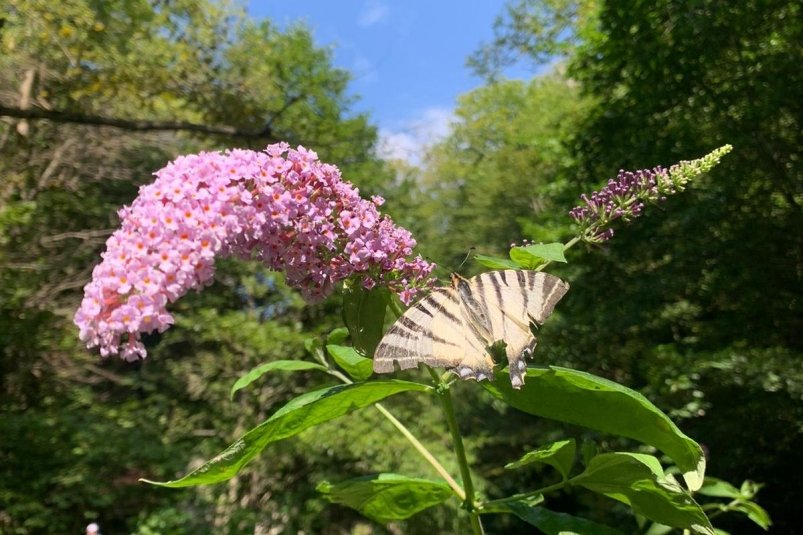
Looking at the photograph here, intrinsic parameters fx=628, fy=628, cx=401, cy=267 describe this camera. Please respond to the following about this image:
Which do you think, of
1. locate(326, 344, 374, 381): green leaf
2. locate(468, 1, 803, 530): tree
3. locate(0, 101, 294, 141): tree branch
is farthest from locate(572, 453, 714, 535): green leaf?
locate(468, 1, 803, 530): tree

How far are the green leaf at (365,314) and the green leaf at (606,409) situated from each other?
34 centimetres

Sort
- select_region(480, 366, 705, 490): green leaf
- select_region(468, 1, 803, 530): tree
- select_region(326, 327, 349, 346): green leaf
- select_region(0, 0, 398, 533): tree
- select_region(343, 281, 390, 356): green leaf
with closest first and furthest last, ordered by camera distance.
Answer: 1. select_region(480, 366, 705, 490): green leaf
2. select_region(343, 281, 390, 356): green leaf
3. select_region(326, 327, 349, 346): green leaf
4. select_region(468, 1, 803, 530): tree
5. select_region(0, 0, 398, 533): tree

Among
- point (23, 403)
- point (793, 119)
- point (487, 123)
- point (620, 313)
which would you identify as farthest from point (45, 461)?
point (487, 123)

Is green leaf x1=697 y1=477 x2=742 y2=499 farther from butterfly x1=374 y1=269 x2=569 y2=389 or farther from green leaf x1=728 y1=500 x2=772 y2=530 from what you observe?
butterfly x1=374 y1=269 x2=569 y2=389

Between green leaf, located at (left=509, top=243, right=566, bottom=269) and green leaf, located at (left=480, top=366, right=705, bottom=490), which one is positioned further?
green leaf, located at (left=509, top=243, right=566, bottom=269)

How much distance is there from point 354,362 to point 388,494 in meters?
0.31

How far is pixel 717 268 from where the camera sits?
259 inches

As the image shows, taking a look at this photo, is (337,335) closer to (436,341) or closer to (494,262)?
(436,341)

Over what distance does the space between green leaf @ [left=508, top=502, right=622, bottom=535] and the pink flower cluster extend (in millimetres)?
503

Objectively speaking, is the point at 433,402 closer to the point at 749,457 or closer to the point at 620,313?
the point at 620,313

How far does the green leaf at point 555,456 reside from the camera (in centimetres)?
117

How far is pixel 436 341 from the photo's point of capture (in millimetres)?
1260

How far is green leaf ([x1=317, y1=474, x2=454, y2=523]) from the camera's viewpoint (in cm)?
135

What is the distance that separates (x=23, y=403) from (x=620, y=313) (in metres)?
7.41
